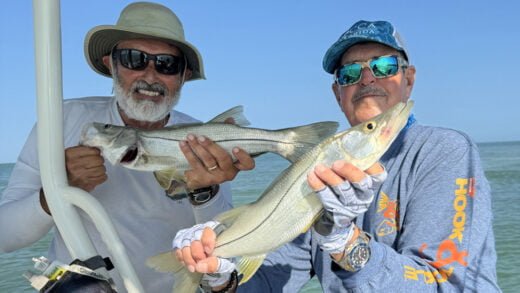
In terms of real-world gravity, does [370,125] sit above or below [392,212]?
above

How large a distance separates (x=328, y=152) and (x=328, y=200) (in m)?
0.19

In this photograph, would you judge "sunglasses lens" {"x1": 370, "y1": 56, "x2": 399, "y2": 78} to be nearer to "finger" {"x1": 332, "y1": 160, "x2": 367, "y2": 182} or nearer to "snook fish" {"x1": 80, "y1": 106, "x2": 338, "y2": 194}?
"snook fish" {"x1": 80, "y1": 106, "x2": 338, "y2": 194}

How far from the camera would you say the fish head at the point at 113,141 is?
8.89 feet

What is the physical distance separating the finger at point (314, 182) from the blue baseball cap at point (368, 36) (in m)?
1.26

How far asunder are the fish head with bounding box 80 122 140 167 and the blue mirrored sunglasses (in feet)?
4.10

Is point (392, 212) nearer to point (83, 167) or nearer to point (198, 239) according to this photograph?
point (198, 239)

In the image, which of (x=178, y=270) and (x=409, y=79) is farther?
(x=409, y=79)

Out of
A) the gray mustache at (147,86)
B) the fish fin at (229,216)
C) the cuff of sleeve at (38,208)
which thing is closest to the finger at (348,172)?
the fish fin at (229,216)

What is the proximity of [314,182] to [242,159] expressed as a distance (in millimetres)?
981

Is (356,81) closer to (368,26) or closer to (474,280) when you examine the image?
(368,26)

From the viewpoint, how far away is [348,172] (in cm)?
175

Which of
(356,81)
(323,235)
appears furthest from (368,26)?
(323,235)

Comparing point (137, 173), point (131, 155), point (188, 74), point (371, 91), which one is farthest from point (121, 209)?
point (371, 91)

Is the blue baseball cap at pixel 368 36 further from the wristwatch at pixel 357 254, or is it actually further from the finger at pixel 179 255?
the finger at pixel 179 255
